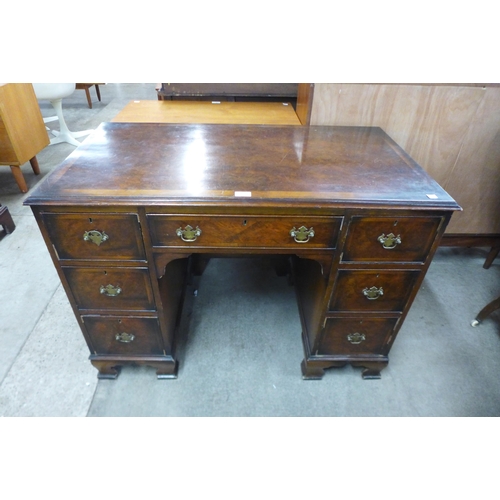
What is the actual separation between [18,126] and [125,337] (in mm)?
2036

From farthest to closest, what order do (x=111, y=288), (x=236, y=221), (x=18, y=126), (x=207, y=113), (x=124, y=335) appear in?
1. (x=18, y=126)
2. (x=207, y=113)
3. (x=124, y=335)
4. (x=111, y=288)
5. (x=236, y=221)

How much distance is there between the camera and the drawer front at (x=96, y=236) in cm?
96

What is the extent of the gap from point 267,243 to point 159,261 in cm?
35

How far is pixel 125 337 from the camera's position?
1273mm

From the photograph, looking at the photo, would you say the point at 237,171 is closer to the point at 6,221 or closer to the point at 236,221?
the point at 236,221

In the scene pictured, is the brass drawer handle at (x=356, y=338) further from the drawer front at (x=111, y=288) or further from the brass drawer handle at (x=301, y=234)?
the drawer front at (x=111, y=288)

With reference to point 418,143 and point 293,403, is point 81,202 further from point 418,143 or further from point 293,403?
point 418,143

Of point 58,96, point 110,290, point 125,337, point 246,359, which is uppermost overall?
point 58,96

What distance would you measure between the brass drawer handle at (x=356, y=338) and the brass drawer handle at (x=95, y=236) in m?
0.93

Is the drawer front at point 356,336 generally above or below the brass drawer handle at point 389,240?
below

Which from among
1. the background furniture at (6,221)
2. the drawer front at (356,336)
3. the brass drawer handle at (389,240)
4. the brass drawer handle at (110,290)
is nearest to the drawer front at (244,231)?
the brass drawer handle at (389,240)

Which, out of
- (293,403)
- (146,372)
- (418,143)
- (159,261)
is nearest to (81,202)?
(159,261)

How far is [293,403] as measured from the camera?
1.32m

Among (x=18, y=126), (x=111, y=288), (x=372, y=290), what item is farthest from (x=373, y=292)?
(x=18, y=126)
